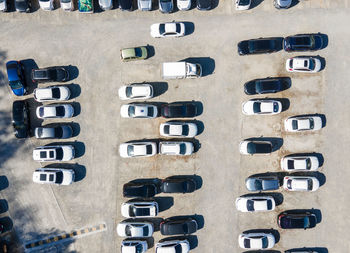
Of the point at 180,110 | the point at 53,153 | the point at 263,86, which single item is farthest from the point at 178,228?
the point at 263,86

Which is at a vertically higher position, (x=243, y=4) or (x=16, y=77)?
(x=243, y=4)

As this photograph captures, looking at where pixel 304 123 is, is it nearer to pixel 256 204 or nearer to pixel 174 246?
pixel 256 204

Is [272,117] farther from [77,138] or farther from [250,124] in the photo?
[77,138]

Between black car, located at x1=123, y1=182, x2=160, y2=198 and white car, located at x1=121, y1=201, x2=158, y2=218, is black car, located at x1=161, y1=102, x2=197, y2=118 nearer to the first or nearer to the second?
black car, located at x1=123, y1=182, x2=160, y2=198

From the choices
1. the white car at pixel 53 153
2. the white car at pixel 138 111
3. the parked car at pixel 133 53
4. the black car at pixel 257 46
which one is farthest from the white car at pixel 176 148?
the black car at pixel 257 46

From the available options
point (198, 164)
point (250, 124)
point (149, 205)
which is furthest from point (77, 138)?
point (250, 124)

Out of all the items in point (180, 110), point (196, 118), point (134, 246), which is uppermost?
point (180, 110)

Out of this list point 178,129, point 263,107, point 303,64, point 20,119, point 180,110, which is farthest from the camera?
point 20,119
